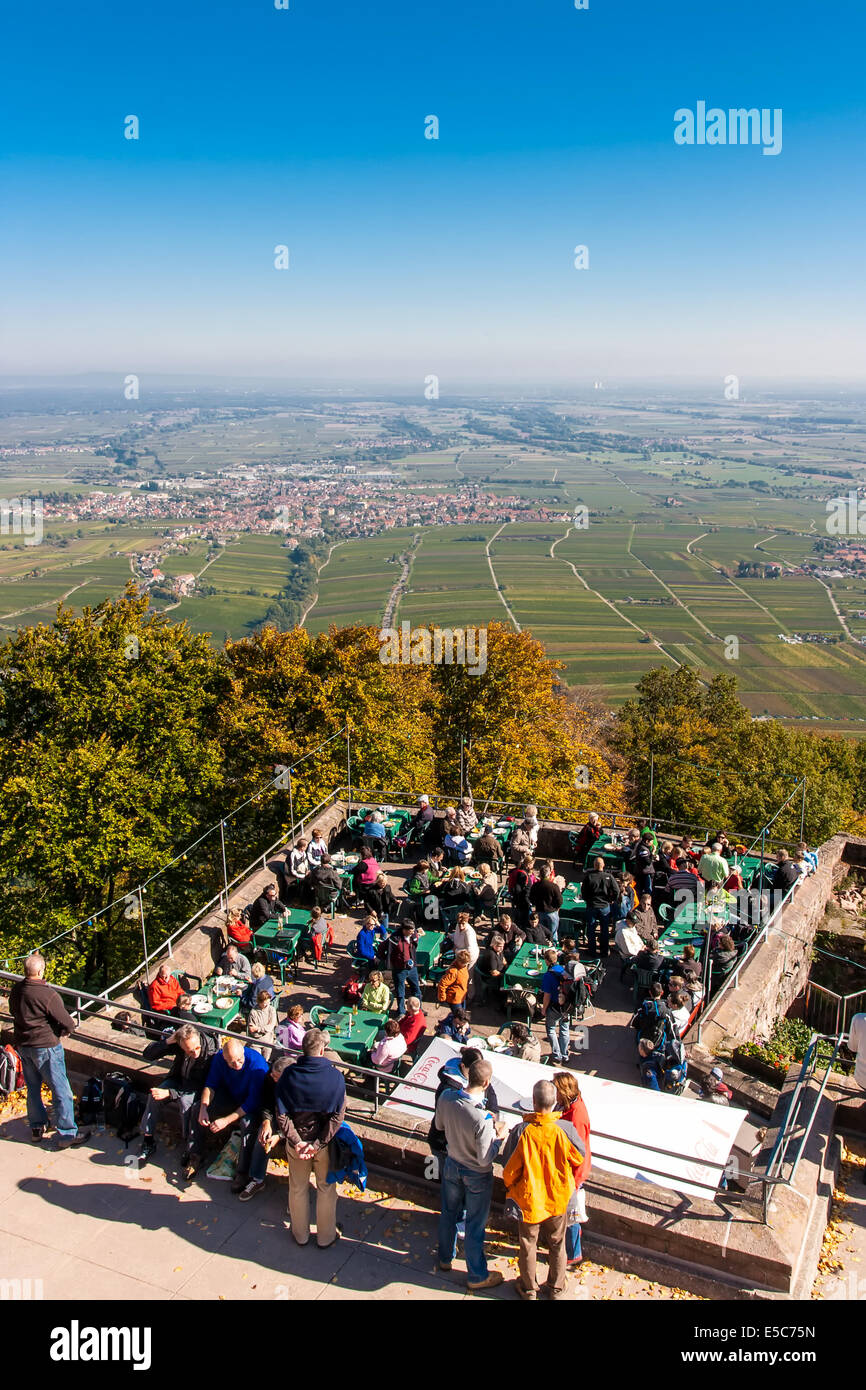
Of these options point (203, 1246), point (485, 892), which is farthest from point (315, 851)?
point (203, 1246)

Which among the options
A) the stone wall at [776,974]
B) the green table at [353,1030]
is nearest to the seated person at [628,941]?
the stone wall at [776,974]

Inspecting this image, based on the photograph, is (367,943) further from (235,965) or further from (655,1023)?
(655,1023)

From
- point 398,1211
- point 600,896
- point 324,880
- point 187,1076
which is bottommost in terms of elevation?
point 398,1211

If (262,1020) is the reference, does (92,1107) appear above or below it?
below

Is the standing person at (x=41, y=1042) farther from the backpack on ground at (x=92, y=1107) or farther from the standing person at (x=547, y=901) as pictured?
the standing person at (x=547, y=901)

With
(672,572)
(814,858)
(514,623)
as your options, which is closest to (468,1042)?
(814,858)
